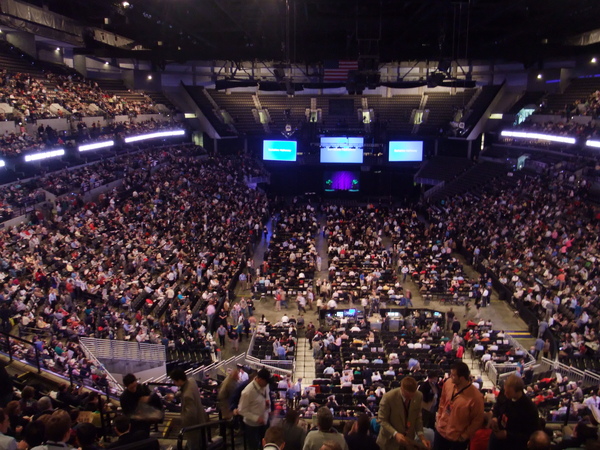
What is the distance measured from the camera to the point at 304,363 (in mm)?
Answer: 16438

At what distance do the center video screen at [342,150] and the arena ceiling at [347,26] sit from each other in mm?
10035

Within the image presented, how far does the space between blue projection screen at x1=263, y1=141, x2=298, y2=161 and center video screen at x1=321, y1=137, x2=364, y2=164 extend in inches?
96.6

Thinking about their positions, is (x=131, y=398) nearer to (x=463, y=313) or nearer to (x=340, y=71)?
(x=463, y=313)

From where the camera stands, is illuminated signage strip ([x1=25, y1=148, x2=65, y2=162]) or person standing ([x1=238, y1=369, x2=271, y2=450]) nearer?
person standing ([x1=238, y1=369, x2=271, y2=450])

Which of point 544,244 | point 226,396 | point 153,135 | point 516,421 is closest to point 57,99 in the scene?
point 153,135

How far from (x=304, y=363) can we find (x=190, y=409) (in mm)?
11645

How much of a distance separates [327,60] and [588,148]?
14.7m

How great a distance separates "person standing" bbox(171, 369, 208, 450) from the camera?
16.9 ft

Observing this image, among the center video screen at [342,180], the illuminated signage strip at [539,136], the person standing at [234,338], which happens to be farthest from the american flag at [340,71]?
the person standing at [234,338]

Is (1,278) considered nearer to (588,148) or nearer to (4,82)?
(4,82)

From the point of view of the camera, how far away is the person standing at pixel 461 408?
468 cm

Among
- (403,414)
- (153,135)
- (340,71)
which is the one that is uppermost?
(340,71)

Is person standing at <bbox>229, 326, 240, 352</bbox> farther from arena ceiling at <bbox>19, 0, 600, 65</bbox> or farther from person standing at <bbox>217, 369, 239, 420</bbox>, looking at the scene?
person standing at <bbox>217, 369, 239, 420</bbox>

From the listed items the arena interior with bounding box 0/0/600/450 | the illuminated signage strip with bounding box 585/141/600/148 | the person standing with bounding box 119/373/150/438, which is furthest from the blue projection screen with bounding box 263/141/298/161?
the person standing with bounding box 119/373/150/438
